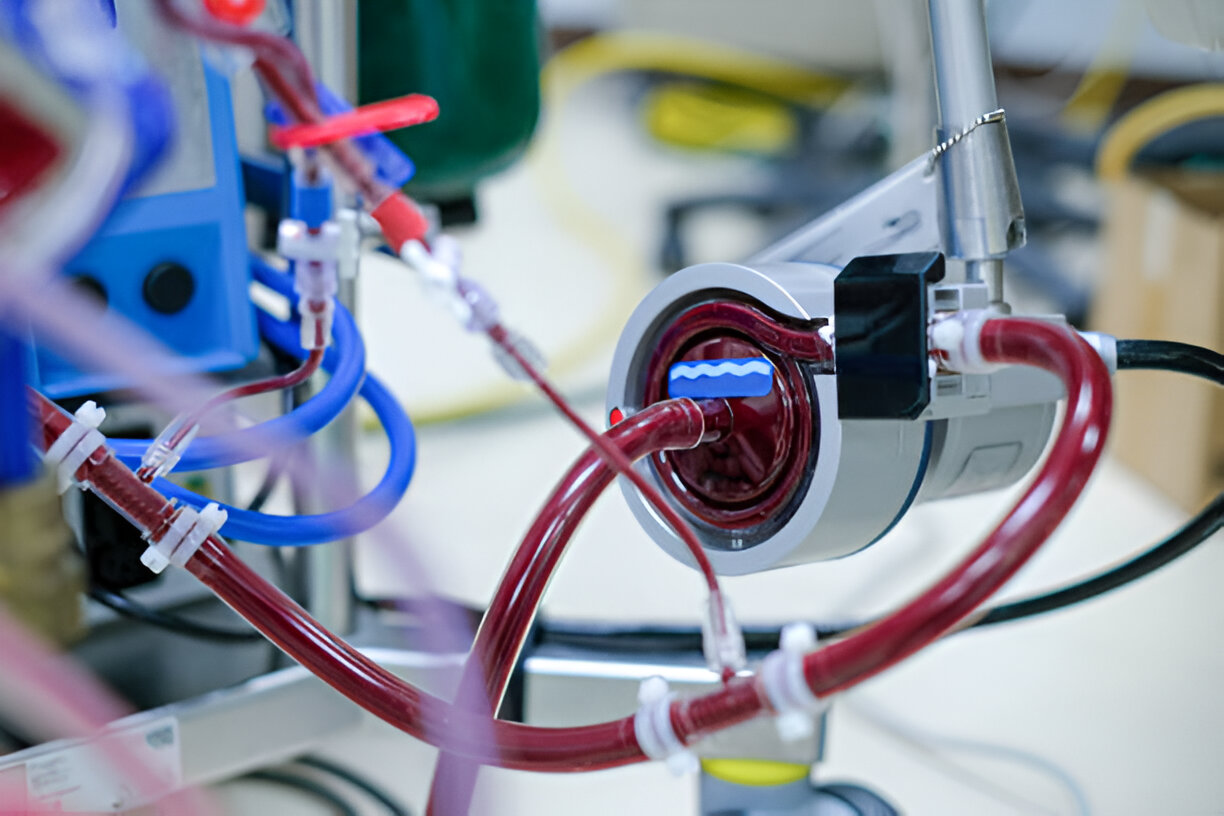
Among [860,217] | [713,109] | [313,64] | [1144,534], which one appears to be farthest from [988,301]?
[713,109]

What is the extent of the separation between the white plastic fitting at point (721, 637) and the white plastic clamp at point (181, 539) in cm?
16

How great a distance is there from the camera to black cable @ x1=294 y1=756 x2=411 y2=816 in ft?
1.81

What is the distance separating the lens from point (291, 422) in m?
Result: 0.40

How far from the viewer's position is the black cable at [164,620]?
52cm

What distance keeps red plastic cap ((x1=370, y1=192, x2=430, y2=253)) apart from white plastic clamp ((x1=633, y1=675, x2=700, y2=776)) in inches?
6.5

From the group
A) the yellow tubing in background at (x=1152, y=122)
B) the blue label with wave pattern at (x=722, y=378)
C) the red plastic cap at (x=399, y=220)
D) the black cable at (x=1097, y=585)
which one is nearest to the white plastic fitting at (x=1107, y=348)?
the black cable at (x=1097, y=585)

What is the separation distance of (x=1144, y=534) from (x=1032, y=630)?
270 millimetres

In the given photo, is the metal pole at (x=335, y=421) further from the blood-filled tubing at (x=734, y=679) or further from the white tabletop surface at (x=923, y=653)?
the blood-filled tubing at (x=734, y=679)

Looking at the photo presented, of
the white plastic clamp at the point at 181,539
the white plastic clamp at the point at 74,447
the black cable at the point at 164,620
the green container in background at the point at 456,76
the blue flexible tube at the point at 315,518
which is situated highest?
the green container in background at the point at 456,76

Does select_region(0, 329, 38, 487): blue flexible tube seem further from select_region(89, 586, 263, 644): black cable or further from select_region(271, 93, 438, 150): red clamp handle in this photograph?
select_region(89, 586, 263, 644): black cable

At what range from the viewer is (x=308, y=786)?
1.88 feet

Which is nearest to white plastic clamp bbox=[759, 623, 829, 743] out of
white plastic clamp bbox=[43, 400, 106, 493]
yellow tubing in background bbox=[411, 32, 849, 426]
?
white plastic clamp bbox=[43, 400, 106, 493]

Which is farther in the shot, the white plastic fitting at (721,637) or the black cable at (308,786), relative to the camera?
the black cable at (308,786)

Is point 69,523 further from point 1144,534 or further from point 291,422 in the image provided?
point 1144,534
